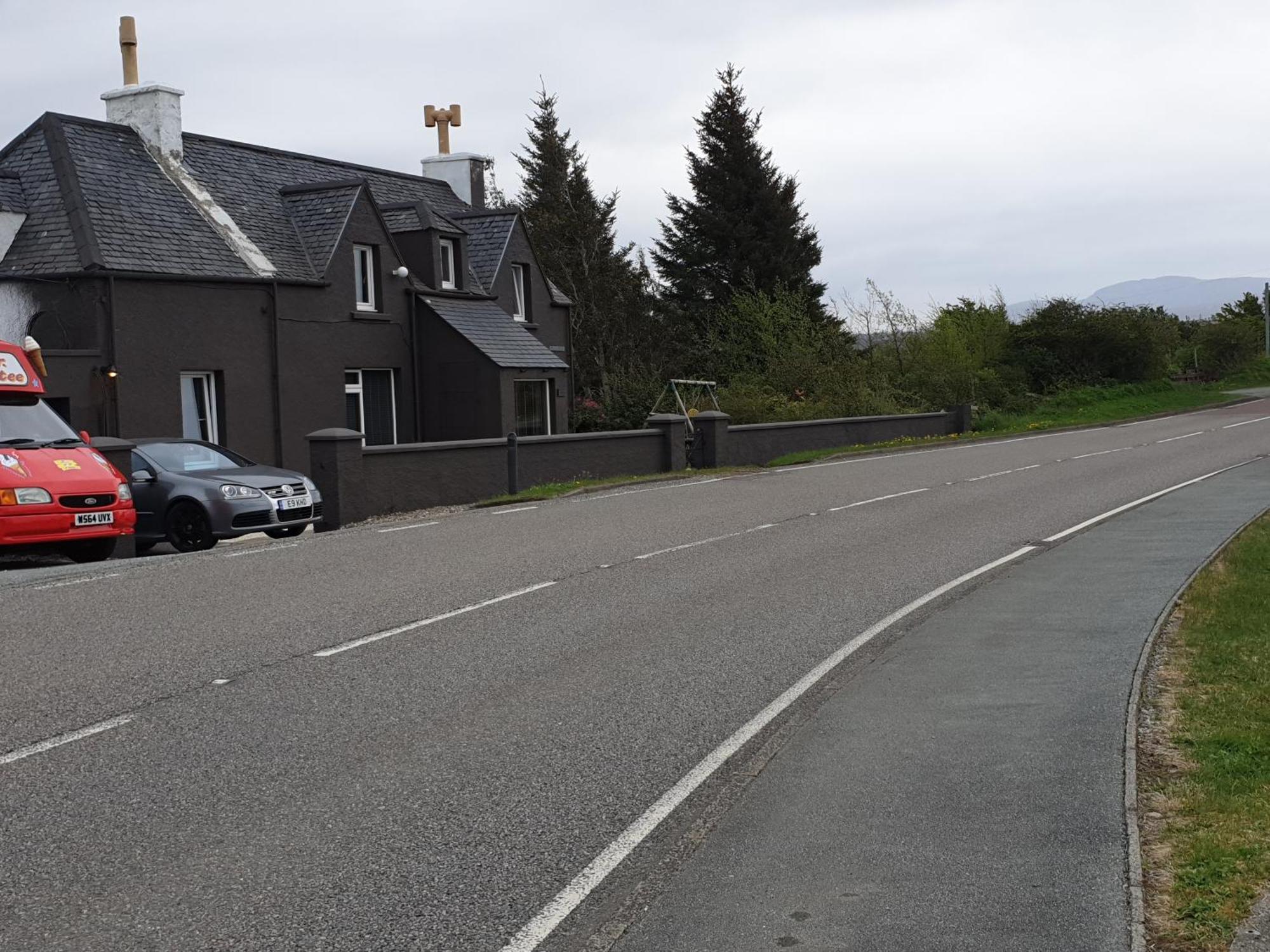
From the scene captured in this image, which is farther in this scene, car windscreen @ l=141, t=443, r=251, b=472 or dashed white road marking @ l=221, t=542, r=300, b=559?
car windscreen @ l=141, t=443, r=251, b=472

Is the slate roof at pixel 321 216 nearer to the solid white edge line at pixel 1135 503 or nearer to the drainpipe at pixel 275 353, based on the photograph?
the drainpipe at pixel 275 353

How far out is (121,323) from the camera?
24.7 meters

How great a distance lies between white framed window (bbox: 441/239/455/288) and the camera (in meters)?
33.9

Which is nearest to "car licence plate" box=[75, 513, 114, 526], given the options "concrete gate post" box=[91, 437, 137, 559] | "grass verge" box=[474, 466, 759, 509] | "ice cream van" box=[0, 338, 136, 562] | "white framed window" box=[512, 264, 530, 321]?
"ice cream van" box=[0, 338, 136, 562]

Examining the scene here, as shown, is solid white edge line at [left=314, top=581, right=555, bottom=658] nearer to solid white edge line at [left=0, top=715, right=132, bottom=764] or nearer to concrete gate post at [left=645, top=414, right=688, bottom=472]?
solid white edge line at [left=0, top=715, right=132, bottom=764]

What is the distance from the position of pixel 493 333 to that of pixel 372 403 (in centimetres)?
388

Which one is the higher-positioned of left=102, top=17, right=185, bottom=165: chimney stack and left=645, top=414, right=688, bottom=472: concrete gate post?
left=102, top=17, right=185, bottom=165: chimney stack

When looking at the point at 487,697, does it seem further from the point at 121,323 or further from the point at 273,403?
the point at 273,403

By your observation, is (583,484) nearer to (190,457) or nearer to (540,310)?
(190,457)

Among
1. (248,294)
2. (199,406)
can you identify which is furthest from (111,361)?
(248,294)

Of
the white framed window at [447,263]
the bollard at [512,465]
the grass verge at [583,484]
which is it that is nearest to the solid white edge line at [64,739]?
the grass verge at [583,484]

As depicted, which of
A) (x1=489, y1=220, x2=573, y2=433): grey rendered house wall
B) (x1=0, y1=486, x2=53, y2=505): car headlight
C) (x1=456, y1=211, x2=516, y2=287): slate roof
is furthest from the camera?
(x1=456, y1=211, x2=516, y2=287): slate roof

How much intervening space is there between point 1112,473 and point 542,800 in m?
20.1

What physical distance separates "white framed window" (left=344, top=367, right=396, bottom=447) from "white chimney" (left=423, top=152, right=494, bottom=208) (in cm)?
1079
